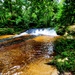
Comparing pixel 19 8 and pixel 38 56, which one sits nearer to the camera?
pixel 38 56

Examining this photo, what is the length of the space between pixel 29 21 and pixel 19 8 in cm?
299

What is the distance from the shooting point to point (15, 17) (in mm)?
25953

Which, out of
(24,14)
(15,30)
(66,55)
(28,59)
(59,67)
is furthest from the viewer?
(24,14)

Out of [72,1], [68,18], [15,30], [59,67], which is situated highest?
[72,1]

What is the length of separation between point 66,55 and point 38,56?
75.0 inches

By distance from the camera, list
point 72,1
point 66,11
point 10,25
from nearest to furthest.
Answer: point 72,1, point 66,11, point 10,25

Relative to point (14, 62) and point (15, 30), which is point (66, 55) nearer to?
point (14, 62)

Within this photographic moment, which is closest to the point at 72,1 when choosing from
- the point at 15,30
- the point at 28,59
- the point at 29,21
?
the point at 28,59

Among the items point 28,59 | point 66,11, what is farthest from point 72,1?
point 28,59

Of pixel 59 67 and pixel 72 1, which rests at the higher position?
pixel 72 1

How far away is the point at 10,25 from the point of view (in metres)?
25.0

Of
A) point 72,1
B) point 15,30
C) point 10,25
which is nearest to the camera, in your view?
point 72,1

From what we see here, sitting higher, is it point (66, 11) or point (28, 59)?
point (66, 11)

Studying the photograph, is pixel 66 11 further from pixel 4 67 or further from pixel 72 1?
pixel 4 67
